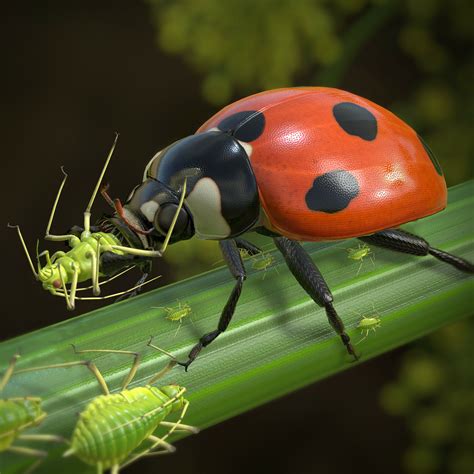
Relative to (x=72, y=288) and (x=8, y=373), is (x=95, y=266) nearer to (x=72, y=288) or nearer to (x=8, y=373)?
(x=72, y=288)

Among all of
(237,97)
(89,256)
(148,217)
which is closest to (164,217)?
(148,217)

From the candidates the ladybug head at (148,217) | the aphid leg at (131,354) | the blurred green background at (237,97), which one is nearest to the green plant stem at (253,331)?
the aphid leg at (131,354)

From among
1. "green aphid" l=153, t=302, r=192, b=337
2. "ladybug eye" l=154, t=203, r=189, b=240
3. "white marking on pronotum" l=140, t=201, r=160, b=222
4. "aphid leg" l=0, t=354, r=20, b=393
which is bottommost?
"green aphid" l=153, t=302, r=192, b=337

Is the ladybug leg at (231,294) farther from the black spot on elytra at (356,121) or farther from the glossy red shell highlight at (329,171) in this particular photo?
the black spot on elytra at (356,121)

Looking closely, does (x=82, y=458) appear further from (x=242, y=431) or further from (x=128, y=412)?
(x=242, y=431)

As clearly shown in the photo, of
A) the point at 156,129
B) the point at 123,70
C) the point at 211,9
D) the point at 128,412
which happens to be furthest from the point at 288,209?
the point at 123,70

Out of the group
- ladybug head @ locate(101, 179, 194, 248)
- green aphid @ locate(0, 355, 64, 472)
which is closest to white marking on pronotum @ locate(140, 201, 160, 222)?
ladybug head @ locate(101, 179, 194, 248)

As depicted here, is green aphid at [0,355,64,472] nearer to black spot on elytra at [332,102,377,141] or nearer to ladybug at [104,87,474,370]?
ladybug at [104,87,474,370]
